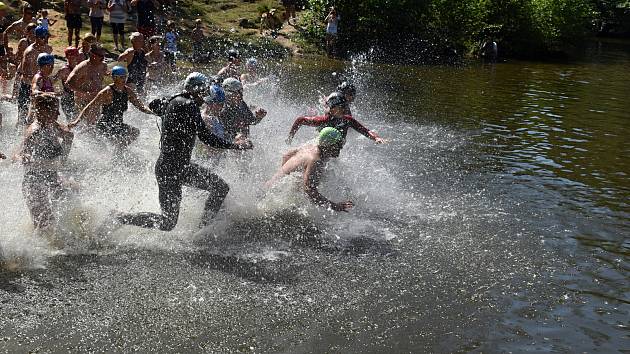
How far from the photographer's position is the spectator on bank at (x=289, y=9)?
91.9 ft

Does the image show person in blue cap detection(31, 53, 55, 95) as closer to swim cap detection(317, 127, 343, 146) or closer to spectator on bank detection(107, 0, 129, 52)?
swim cap detection(317, 127, 343, 146)

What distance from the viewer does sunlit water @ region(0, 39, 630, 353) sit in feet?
19.0

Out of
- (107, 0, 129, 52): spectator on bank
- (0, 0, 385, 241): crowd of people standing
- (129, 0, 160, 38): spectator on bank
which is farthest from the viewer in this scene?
(129, 0, 160, 38): spectator on bank

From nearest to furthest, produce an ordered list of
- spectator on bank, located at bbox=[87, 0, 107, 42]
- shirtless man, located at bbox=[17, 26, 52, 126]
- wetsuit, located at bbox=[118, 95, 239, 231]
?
wetsuit, located at bbox=[118, 95, 239, 231] → shirtless man, located at bbox=[17, 26, 52, 126] → spectator on bank, located at bbox=[87, 0, 107, 42]

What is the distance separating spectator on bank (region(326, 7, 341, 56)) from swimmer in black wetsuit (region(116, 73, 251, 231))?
18816mm

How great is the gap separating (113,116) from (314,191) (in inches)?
143

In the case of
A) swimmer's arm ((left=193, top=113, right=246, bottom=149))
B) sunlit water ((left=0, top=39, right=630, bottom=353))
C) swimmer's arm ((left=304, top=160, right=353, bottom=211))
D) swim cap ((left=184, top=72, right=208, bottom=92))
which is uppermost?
swim cap ((left=184, top=72, right=208, bottom=92))

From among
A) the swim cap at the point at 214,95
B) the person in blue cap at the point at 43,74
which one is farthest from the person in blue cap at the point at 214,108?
the person in blue cap at the point at 43,74

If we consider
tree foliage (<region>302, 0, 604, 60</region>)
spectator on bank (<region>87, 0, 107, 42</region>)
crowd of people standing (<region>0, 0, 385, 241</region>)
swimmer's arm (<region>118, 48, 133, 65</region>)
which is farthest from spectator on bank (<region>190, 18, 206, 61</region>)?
crowd of people standing (<region>0, 0, 385, 241</region>)

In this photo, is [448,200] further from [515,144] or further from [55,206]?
[55,206]

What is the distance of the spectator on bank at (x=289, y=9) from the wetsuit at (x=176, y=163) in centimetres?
2174

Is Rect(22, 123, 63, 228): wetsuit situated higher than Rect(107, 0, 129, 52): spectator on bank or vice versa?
Rect(107, 0, 129, 52): spectator on bank

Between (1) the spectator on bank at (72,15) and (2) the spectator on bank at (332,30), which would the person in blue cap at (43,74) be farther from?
(2) the spectator on bank at (332,30)

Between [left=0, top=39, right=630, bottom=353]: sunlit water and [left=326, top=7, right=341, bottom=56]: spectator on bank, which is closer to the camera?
[left=0, top=39, right=630, bottom=353]: sunlit water
